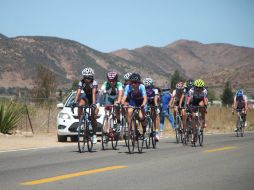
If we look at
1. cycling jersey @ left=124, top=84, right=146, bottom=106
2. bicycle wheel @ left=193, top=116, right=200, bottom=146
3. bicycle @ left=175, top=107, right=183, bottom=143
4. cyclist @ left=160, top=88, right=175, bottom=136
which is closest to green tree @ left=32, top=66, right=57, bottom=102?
cyclist @ left=160, top=88, right=175, bottom=136

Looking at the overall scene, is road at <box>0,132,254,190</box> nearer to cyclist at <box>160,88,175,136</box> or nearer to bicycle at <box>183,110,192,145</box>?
bicycle at <box>183,110,192,145</box>

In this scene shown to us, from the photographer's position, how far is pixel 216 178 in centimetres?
1009

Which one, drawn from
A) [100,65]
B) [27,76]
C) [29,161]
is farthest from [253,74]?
[29,161]

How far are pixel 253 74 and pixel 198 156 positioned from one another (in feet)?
399

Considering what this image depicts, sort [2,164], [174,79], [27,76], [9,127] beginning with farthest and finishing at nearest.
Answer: [27,76]
[174,79]
[9,127]
[2,164]

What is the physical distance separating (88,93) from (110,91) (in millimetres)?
1532

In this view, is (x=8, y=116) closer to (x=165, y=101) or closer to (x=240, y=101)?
(x=165, y=101)

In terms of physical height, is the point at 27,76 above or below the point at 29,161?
above

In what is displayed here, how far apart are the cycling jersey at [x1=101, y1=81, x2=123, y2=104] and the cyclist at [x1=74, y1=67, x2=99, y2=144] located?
1157 millimetres

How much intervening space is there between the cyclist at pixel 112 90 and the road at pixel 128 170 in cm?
167

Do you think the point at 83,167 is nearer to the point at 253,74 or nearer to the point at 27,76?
the point at 253,74

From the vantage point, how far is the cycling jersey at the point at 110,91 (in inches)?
659

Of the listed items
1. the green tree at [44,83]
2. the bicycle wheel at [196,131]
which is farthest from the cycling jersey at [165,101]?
the green tree at [44,83]

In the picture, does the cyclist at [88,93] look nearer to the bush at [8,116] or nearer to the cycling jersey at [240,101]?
the bush at [8,116]
